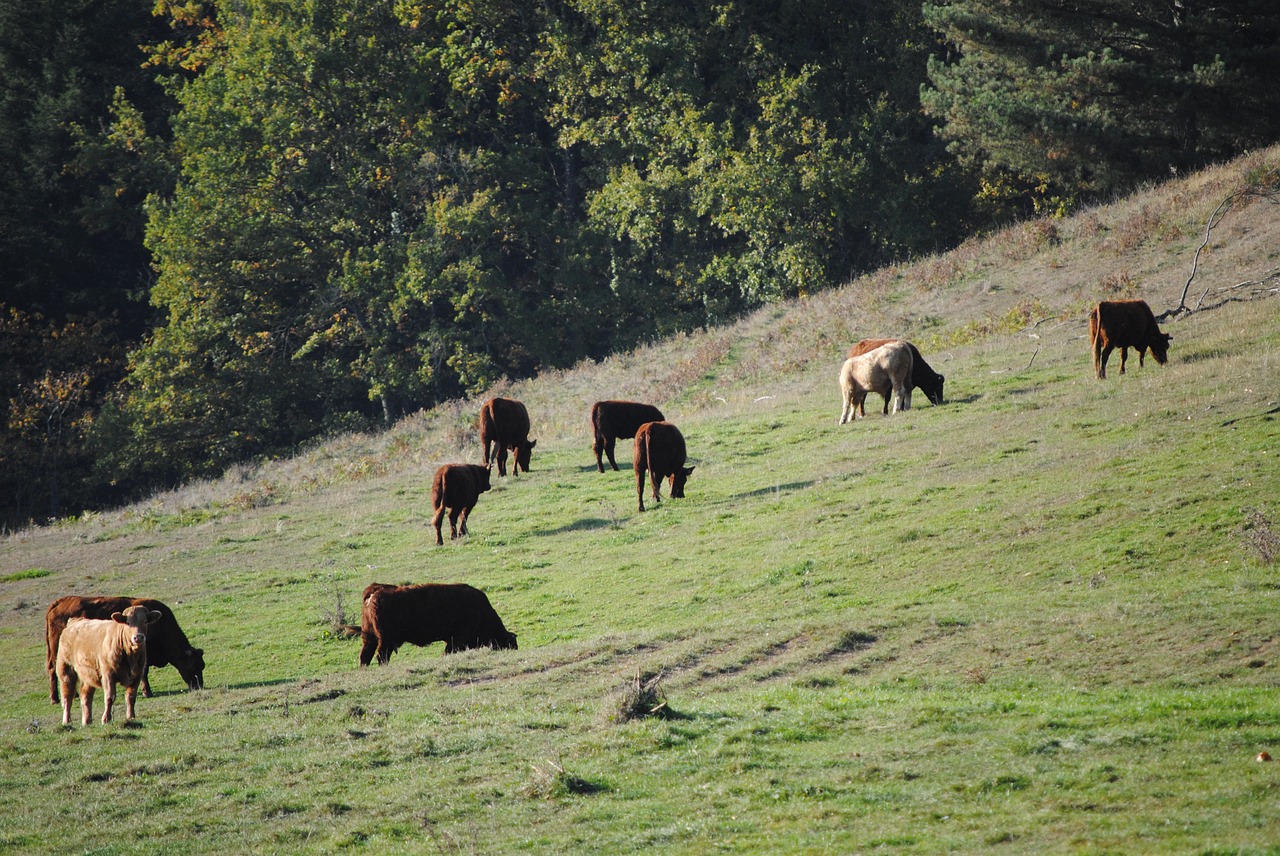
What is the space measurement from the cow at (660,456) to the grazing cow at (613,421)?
4.21 meters

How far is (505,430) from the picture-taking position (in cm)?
3097

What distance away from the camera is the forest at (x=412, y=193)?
53.0m

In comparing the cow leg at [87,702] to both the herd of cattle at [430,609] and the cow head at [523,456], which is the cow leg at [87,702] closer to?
the herd of cattle at [430,609]

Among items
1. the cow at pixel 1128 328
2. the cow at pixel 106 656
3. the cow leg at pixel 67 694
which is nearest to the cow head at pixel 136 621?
the cow at pixel 106 656

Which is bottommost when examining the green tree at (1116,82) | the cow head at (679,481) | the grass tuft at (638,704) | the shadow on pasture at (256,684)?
the shadow on pasture at (256,684)

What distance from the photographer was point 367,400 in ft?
215

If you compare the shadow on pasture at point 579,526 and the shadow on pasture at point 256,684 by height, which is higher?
the shadow on pasture at point 579,526

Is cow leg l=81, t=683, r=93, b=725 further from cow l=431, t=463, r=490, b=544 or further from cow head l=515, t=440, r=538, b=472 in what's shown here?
cow head l=515, t=440, r=538, b=472

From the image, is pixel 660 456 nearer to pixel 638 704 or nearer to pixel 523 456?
pixel 523 456

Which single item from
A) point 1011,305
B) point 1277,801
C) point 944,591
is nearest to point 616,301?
point 1011,305

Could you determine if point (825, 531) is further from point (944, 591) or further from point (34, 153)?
point (34, 153)

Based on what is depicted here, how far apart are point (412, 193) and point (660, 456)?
38619 mm

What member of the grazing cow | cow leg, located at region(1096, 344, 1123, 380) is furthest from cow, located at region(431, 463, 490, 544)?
cow leg, located at region(1096, 344, 1123, 380)

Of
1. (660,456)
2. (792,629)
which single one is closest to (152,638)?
(792,629)
